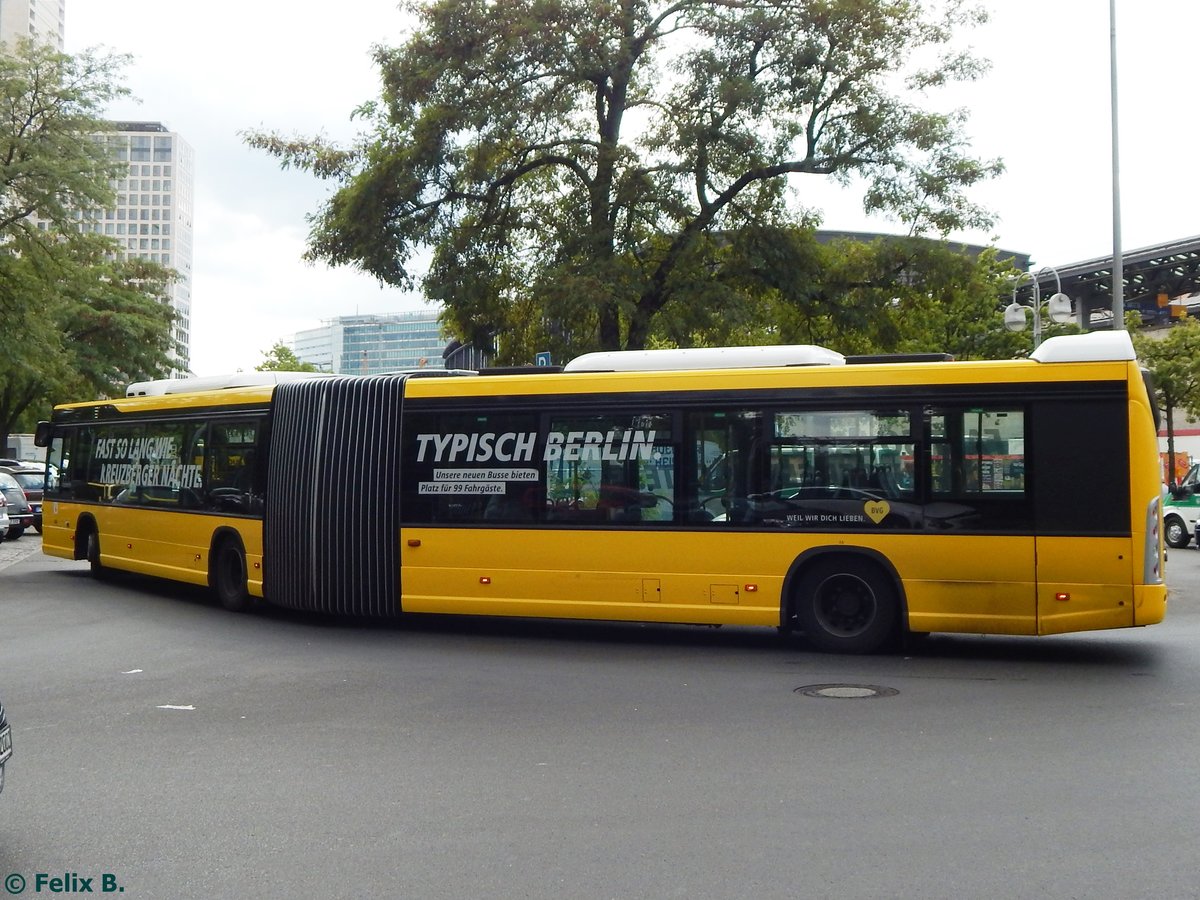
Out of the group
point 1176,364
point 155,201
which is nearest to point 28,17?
point 155,201

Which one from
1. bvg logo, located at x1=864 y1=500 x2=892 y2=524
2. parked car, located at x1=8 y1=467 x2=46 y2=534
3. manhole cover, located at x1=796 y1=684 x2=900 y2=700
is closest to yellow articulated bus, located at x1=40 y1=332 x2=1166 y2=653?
bvg logo, located at x1=864 y1=500 x2=892 y2=524

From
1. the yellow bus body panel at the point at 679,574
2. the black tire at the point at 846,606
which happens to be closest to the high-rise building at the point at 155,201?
the yellow bus body panel at the point at 679,574

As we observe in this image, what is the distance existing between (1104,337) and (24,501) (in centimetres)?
2726

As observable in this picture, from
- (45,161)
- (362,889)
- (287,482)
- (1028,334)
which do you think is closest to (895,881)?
(362,889)

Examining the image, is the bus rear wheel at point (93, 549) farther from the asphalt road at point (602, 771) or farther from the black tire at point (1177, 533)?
the black tire at point (1177, 533)

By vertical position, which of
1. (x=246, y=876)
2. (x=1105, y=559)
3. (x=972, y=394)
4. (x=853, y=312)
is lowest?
(x=246, y=876)

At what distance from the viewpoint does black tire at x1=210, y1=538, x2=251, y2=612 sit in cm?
1472

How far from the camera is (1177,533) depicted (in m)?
28.2

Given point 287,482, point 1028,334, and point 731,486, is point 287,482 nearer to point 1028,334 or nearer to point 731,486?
point 731,486

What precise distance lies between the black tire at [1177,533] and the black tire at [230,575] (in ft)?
70.1

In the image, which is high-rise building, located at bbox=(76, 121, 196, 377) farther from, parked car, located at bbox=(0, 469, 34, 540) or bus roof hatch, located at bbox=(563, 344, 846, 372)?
bus roof hatch, located at bbox=(563, 344, 846, 372)

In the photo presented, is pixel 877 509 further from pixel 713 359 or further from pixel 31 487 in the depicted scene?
pixel 31 487

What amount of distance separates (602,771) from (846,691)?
10.0 ft

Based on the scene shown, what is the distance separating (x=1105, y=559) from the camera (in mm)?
10242
